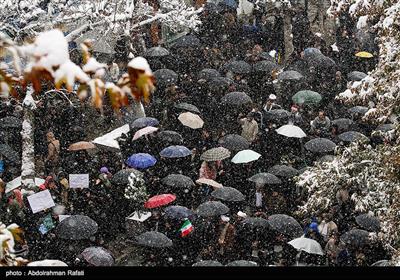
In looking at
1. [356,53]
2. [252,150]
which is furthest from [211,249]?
[356,53]

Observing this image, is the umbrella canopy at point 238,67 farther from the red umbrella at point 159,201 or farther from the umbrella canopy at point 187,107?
the red umbrella at point 159,201

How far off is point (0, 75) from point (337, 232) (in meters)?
11.0

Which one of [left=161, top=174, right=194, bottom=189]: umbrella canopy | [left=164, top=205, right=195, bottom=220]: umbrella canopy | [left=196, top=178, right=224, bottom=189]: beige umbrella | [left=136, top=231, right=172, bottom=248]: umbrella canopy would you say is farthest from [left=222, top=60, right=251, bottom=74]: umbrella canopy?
[left=136, top=231, right=172, bottom=248]: umbrella canopy

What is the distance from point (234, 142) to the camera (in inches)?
677

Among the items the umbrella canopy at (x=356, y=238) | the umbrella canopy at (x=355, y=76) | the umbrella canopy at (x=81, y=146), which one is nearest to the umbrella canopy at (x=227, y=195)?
the umbrella canopy at (x=356, y=238)

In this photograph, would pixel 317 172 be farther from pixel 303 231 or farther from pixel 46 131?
pixel 46 131

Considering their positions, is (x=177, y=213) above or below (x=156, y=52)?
below

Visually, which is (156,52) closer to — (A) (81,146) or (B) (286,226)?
(A) (81,146)

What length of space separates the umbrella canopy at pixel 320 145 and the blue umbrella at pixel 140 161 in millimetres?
3912

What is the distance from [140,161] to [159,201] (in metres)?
1.68

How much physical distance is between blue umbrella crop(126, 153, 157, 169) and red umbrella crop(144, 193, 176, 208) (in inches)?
52.8

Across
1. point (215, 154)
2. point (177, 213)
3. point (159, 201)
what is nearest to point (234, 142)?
point (215, 154)

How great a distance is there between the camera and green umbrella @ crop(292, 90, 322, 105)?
20.1 meters

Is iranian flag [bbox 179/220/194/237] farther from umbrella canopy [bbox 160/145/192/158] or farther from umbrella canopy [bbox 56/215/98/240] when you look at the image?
umbrella canopy [bbox 160/145/192/158]
